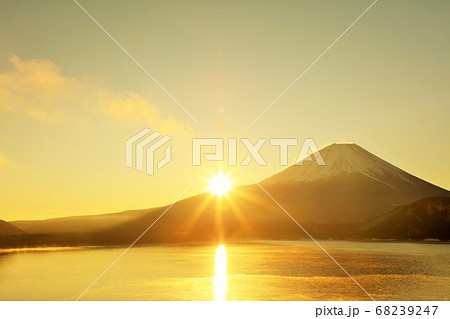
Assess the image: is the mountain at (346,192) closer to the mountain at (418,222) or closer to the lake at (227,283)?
the mountain at (418,222)

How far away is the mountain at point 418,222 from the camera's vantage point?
96438 mm

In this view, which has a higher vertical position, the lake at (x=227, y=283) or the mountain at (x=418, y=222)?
the mountain at (x=418, y=222)

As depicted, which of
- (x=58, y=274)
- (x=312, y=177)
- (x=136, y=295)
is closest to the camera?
(x=136, y=295)

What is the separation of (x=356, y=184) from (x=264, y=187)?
1109 inches

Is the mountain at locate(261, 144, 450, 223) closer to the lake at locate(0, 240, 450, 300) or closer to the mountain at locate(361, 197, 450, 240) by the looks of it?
the mountain at locate(361, 197, 450, 240)

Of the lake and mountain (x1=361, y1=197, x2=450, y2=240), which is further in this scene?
mountain (x1=361, y1=197, x2=450, y2=240)

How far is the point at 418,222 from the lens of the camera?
330 ft

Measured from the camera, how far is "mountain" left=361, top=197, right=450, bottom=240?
3797 inches

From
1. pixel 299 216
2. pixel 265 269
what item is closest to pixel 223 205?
pixel 299 216

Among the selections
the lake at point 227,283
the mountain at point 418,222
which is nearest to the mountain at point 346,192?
the mountain at point 418,222

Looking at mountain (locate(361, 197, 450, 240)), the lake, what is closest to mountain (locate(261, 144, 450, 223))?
mountain (locate(361, 197, 450, 240))

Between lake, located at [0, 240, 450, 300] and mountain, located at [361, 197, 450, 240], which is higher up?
mountain, located at [361, 197, 450, 240]
